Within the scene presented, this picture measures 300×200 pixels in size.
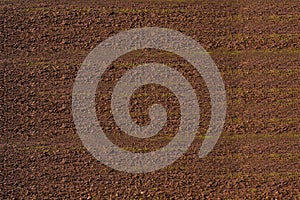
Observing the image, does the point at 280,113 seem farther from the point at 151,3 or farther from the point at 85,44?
the point at 85,44

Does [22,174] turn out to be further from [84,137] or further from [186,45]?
[186,45]

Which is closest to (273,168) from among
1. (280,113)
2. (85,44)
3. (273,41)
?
(280,113)

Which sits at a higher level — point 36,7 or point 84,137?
point 36,7

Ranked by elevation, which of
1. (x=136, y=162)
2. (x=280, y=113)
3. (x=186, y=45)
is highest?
(x=186, y=45)

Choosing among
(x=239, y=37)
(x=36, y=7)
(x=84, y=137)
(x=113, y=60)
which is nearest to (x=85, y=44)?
(x=113, y=60)

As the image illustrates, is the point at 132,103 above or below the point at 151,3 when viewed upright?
below

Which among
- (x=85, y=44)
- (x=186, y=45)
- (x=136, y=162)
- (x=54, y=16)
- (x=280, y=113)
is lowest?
(x=280, y=113)
